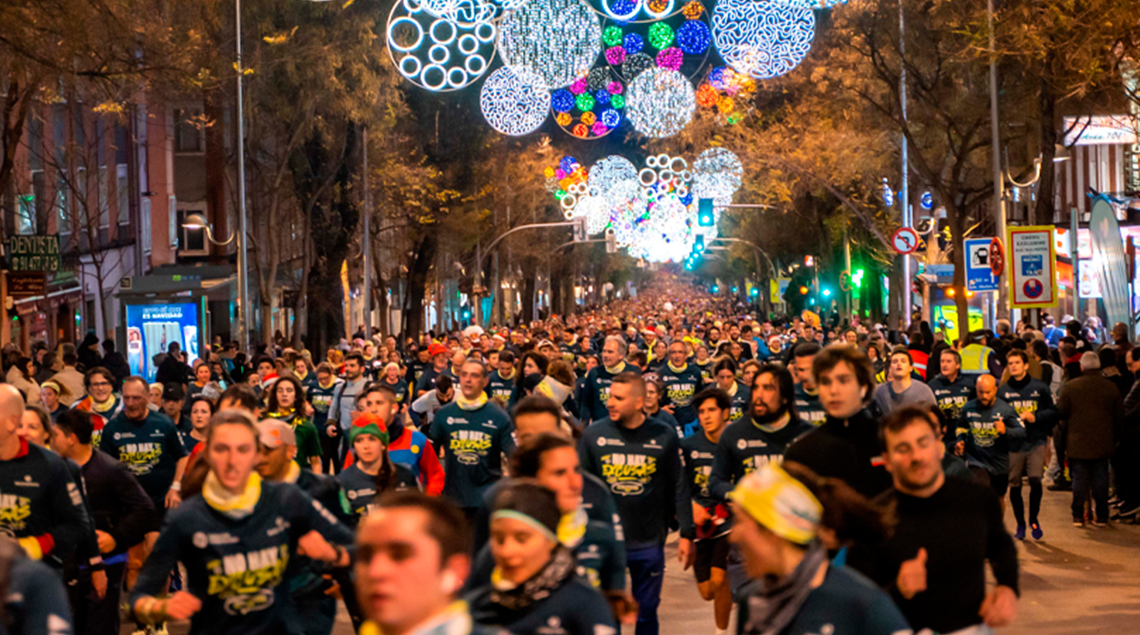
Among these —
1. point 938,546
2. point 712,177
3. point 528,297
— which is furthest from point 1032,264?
point 528,297

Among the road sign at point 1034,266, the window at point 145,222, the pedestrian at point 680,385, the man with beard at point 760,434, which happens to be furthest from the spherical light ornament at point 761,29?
the window at point 145,222

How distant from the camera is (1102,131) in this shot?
1140 inches

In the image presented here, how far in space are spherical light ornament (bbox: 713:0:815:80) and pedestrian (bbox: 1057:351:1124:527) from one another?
11306 millimetres

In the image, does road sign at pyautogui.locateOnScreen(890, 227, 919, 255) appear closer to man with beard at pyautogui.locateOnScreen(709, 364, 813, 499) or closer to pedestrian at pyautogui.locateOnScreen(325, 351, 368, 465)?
pedestrian at pyautogui.locateOnScreen(325, 351, 368, 465)

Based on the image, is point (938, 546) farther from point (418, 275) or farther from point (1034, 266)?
point (418, 275)

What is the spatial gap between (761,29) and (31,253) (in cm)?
1315

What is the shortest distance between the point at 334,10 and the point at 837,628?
29978mm

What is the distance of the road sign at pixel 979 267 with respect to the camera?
24703 mm

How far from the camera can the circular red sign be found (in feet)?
74.6

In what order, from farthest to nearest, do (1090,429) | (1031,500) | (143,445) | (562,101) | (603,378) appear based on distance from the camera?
(562,101) < (603,378) < (1090,429) < (1031,500) < (143,445)

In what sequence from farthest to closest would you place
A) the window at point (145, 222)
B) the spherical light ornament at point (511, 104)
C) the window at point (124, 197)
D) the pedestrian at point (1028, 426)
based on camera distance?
the window at point (145, 222)
the window at point (124, 197)
the spherical light ornament at point (511, 104)
the pedestrian at point (1028, 426)

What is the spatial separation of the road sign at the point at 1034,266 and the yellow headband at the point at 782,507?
18600mm

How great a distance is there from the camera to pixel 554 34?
78.7 ft

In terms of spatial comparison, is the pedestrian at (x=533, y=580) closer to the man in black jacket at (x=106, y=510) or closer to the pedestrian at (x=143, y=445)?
the man in black jacket at (x=106, y=510)
